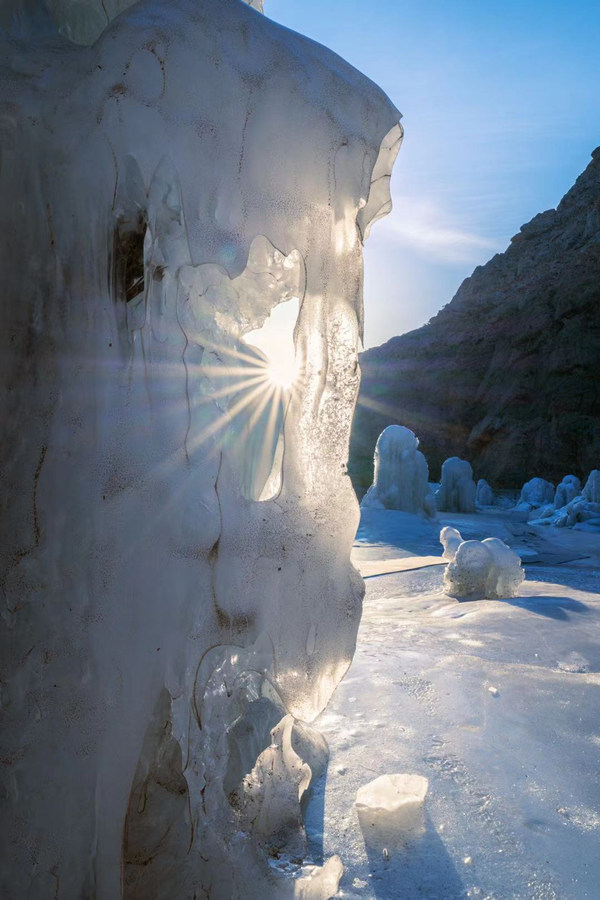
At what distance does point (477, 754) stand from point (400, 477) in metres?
11.0

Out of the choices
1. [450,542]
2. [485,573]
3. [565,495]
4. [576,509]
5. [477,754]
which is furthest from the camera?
[565,495]

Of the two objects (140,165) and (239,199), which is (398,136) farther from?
(140,165)

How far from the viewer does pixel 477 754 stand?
5.52 feet

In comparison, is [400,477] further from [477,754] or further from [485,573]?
[477,754]

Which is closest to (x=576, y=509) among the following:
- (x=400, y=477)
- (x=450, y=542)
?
(x=400, y=477)

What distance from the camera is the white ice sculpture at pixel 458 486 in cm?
1562

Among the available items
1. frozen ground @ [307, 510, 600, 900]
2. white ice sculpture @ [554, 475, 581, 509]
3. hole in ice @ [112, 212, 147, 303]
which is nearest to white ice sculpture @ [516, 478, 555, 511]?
white ice sculpture @ [554, 475, 581, 509]

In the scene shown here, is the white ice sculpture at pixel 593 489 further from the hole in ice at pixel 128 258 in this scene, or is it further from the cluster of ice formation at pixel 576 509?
the hole in ice at pixel 128 258

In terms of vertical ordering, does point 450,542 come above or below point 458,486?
above

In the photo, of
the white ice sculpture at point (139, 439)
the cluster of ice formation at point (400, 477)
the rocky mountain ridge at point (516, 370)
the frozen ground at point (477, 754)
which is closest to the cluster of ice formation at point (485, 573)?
the frozen ground at point (477, 754)

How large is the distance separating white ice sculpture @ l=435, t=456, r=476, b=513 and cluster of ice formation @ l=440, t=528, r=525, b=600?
431 inches

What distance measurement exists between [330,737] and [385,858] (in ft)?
1.80

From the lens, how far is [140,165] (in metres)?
1.03

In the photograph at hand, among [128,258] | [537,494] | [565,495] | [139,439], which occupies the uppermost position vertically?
[128,258]
